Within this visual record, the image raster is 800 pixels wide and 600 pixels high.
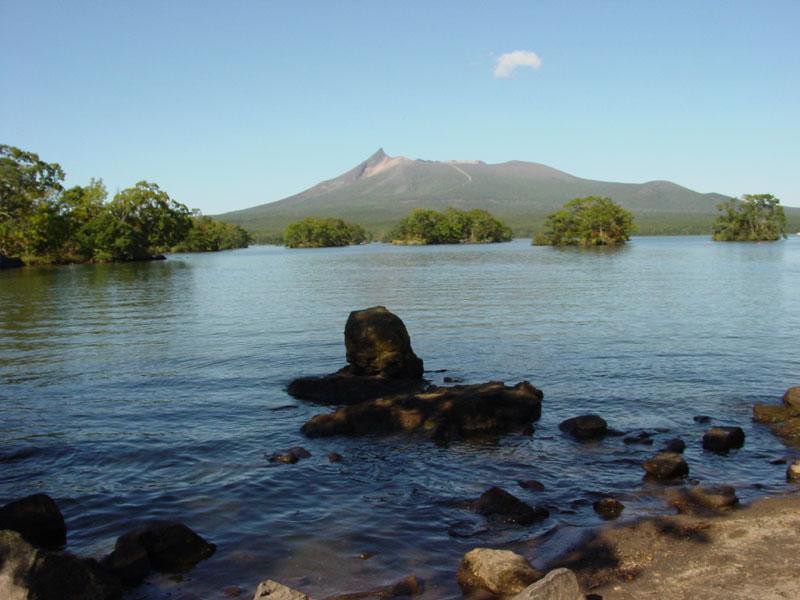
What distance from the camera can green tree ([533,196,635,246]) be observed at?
163m

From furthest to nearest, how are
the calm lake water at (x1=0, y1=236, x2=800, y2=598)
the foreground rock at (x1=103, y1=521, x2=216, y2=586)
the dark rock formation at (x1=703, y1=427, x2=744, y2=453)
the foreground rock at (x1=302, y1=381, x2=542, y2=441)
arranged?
the foreground rock at (x1=302, y1=381, x2=542, y2=441), the dark rock formation at (x1=703, y1=427, x2=744, y2=453), the calm lake water at (x1=0, y1=236, x2=800, y2=598), the foreground rock at (x1=103, y1=521, x2=216, y2=586)

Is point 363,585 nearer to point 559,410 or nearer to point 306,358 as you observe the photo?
point 559,410

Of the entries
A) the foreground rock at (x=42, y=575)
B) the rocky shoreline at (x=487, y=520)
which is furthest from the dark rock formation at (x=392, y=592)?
the foreground rock at (x=42, y=575)

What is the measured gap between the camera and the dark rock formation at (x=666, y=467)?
11391mm

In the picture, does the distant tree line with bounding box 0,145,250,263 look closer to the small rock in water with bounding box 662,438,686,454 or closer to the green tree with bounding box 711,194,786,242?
the small rock in water with bounding box 662,438,686,454

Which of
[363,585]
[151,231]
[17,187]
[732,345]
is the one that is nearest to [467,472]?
[363,585]

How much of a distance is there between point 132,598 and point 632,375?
15.9 m

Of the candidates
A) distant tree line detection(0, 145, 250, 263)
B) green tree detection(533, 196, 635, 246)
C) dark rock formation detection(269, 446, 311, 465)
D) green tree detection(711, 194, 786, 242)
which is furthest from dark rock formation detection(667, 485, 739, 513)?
green tree detection(711, 194, 786, 242)

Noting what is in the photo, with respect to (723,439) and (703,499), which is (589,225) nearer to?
(723,439)

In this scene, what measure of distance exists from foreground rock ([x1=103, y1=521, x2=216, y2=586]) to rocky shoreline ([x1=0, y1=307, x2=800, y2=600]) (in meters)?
0.01

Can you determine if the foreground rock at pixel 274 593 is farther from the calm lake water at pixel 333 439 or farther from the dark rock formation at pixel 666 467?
the dark rock formation at pixel 666 467

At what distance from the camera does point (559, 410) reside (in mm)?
16125

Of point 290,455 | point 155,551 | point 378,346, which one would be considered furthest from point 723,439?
point 155,551

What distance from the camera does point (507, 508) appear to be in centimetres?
995
